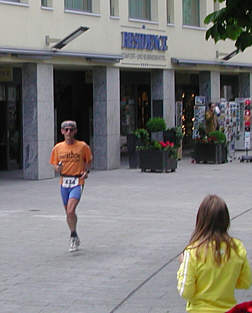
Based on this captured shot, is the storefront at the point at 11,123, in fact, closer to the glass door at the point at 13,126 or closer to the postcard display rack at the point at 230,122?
the glass door at the point at 13,126

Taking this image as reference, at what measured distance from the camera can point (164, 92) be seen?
29.0 meters

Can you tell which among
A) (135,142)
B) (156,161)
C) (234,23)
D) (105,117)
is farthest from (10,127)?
(234,23)

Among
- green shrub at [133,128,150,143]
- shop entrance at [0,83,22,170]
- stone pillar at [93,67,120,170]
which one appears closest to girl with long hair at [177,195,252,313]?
green shrub at [133,128,150,143]

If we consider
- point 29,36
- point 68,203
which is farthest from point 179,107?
point 68,203

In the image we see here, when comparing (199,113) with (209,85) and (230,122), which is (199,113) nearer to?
(230,122)

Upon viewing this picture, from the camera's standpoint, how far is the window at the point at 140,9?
2756 centimetres

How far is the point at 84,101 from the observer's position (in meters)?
31.1

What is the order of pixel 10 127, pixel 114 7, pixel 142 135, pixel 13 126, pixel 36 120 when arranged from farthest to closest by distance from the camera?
pixel 13 126 → pixel 10 127 → pixel 114 7 → pixel 142 135 → pixel 36 120

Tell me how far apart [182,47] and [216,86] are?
3160 mm

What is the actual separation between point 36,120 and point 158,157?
3925 millimetres

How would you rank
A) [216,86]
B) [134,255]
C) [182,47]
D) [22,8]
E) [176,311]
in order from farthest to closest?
[216,86] → [182,47] → [22,8] → [134,255] → [176,311]

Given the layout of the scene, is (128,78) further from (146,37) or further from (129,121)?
(146,37)

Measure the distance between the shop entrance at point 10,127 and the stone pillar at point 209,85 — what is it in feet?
26.4

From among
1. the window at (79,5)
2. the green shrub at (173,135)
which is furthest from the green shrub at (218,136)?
the window at (79,5)
